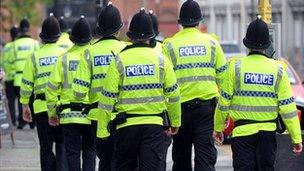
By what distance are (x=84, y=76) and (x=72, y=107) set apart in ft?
2.46

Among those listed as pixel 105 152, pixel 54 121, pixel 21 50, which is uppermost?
pixel 54 121

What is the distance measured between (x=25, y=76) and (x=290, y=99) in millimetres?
4543

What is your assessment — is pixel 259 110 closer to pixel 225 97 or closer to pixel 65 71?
pixel 225 97

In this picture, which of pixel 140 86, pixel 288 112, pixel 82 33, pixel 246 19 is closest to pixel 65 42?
pixel 82 33

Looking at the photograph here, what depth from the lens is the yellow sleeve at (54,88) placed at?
1370 centimetres

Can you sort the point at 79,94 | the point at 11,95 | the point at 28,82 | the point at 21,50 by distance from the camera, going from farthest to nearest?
the point at 11,95 < the point at 21,50 < the point at 28,82 < the point at 79,94

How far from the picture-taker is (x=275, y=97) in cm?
1146

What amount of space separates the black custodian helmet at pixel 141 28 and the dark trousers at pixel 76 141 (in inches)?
94.0

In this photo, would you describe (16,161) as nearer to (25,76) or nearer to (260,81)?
(25,76)

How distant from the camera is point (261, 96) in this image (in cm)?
1145

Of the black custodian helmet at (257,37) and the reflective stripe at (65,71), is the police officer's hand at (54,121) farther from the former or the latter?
the black custodian helmet at (257,37)

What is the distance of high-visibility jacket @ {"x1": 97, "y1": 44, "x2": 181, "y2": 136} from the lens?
1123cm

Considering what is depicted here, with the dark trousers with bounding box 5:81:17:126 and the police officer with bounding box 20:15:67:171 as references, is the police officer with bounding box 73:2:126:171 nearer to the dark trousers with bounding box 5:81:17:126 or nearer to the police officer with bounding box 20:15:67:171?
the police officer with bounding box 20:15:67:171

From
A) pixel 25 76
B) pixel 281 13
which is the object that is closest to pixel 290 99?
pixel 25 76
